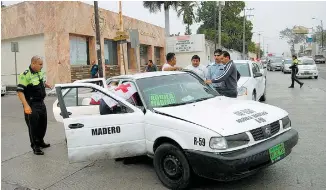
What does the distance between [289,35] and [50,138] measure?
12598cm

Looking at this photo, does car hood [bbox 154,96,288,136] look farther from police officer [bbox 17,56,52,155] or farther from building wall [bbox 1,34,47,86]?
building wall [bbox 1,34,47,86]

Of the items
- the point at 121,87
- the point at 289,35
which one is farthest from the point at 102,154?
the point at 289,35

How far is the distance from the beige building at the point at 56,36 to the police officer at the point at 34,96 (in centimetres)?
1272

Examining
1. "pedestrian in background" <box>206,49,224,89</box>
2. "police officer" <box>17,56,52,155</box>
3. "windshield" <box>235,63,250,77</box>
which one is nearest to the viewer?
"police officer" <box>17,56,52,155</box>

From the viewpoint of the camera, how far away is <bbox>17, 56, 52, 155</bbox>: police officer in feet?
18.9

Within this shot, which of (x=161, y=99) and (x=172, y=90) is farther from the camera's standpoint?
(x=172, y=90)

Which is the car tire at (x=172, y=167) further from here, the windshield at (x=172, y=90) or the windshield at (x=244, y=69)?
the windshield at (x=244, y=69)

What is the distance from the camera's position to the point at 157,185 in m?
4.18

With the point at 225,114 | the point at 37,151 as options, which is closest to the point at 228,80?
the point at 225,114

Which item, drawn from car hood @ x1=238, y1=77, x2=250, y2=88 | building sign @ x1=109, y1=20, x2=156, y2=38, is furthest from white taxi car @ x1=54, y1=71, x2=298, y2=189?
building sign @ x1=109, y1=20, x2=156, y2=38

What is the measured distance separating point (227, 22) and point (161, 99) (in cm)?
4876

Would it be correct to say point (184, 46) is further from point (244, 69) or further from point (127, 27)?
point (244, 69)

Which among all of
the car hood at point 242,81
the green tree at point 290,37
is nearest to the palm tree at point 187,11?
the car hood at point 242,81

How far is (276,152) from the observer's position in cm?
381
